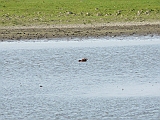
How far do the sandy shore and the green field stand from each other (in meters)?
0.77

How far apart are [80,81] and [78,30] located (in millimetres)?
11367

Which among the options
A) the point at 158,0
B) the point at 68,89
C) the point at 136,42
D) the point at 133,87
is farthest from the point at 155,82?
the point at 158,0

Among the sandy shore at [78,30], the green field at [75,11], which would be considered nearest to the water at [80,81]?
the sandy shore at [78,30]

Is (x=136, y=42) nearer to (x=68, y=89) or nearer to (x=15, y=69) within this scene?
(x=15, y=69)

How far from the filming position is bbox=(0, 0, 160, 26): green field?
30188 mm

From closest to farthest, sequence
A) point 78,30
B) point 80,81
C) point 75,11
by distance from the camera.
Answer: point 80,81 → point 78,30 → point 75,11

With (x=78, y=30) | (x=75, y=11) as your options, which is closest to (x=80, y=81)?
(x=78, y=30)

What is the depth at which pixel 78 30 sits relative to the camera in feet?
92.4

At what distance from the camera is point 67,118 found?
13.2 m

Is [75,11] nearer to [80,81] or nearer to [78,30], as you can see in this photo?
[78,30]

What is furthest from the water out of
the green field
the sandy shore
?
the green field

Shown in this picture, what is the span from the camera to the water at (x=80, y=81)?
13.8 metres

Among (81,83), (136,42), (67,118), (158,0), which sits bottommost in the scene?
(67,118)

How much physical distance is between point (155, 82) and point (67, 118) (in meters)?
3.97
